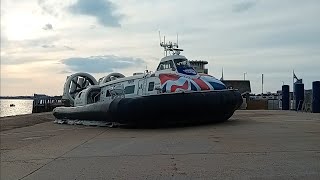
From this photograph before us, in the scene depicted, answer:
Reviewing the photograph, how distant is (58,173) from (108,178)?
1.09 meters

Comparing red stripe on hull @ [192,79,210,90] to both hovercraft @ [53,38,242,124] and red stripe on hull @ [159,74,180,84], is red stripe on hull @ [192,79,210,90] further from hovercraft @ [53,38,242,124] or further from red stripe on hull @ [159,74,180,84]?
red stripe on hull @ [159,74,180,84]

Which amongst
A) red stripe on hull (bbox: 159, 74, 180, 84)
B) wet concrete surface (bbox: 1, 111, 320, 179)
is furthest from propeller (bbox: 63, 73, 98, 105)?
wet concrete surface (bbox: 1, 111, 320, 179)

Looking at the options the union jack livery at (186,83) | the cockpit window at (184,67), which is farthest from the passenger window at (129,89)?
the cockpit window at (184,67)

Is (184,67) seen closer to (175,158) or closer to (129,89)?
(129,89)

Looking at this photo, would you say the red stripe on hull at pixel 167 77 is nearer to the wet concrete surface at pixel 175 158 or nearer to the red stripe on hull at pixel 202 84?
the red stripe on hull at pixel 202 84

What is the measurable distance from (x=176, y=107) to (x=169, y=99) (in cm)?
36

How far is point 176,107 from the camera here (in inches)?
578

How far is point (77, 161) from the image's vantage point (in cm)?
818

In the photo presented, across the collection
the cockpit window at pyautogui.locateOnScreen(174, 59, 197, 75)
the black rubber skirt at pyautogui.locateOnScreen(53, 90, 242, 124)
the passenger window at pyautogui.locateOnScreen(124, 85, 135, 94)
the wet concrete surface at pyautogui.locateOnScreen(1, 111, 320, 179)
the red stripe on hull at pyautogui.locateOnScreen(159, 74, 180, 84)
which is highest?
the cockpit window at pyautogui.locateOnScreen(174, 59, 197, 75)

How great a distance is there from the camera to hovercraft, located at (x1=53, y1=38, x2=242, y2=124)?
14.8 metres

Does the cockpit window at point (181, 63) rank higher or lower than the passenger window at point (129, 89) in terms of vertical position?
higher

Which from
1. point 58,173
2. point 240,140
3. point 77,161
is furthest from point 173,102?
point 58,173

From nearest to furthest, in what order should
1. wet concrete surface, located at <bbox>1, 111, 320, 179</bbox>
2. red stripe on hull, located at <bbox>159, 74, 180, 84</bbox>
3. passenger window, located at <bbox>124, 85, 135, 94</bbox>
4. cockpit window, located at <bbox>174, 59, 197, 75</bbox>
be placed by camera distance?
wet concrete surface, located at <bbox>1, 111, 320, 179</bbox>
red stripe on hull, located at <bbox>159, 74, 180, 84</bbox>
cockpit window, located at <bbox>174, 59, 197, 75</bbox>
passenger window, located at <bbox>124, 85, 135, 94</bbox>

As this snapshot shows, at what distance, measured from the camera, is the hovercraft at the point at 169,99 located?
14.8 meters
